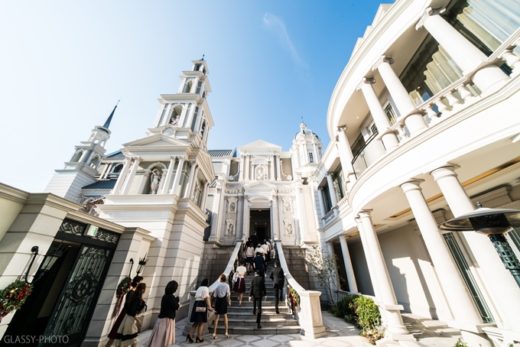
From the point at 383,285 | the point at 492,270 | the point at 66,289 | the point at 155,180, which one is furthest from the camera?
the point at 155,180

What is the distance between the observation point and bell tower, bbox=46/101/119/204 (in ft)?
60.4

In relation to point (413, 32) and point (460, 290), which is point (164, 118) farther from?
point (460, 290)

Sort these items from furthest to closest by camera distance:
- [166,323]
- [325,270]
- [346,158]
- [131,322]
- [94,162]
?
[94,162] → [325,270] → [346,158] → [166,323] → [131,322]

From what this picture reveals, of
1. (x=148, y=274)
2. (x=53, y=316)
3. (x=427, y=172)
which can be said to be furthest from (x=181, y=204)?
(x=427, y=172)

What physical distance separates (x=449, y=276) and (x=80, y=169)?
27.7 metres

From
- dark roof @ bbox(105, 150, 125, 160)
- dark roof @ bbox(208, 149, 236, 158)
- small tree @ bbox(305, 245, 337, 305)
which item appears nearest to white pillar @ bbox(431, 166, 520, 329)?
small tree @ bbox(305, 245, 337, 305)

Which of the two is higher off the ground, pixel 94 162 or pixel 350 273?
pixel 94 162

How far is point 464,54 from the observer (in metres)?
3.81

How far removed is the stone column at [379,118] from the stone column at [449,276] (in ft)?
4.00

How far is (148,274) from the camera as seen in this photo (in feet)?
22.8

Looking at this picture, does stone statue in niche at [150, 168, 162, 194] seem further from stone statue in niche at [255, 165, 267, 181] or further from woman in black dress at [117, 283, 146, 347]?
stone statue in niche at [255, 165, 267, 181]

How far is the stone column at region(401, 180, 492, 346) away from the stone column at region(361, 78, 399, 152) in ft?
4.00

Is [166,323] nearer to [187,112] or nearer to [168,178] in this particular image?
[168,178]

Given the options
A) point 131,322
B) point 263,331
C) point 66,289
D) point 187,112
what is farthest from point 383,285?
point 187,112
